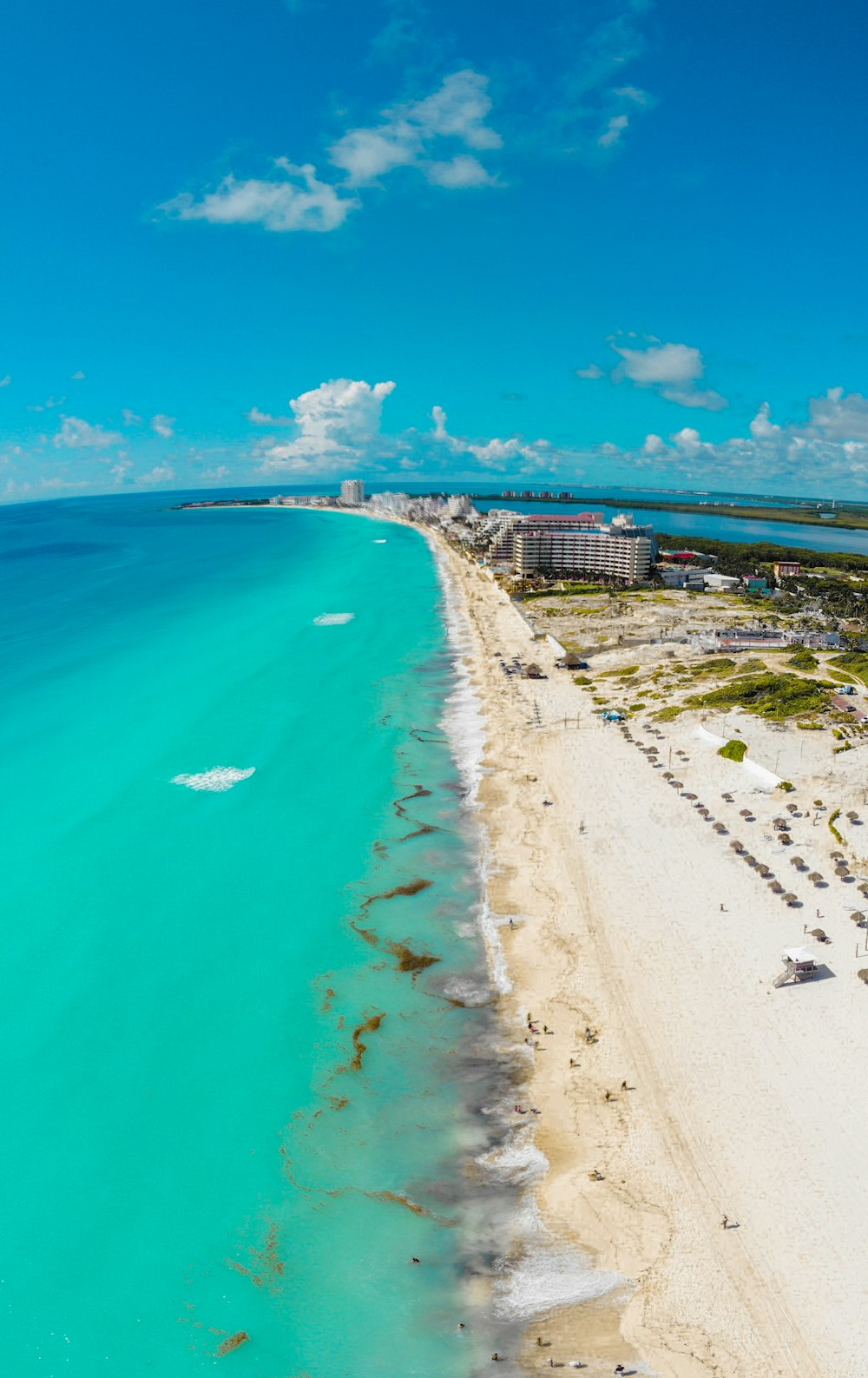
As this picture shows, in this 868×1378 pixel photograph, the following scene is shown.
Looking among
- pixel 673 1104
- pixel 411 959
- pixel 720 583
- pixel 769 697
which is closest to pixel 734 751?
pixel 769 697

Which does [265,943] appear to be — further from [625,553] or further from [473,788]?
[625,553]

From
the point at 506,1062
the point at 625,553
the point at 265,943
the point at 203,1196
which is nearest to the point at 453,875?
the point at 265,943

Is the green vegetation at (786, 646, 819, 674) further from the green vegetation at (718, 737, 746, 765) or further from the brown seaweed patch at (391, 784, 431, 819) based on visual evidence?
the brown seaweed patch at (391, 784, 431, 819)

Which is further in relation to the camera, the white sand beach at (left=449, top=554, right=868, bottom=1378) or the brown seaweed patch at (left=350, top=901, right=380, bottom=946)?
the brown seaweed patch at (left=350, top=901, right=380, bottom=946)

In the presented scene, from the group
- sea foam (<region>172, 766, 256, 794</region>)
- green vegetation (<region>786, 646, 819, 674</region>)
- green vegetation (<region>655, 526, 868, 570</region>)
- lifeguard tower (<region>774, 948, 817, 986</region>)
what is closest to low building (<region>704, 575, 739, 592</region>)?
green vegetation (<region>655, 526, 868, 570</region>)

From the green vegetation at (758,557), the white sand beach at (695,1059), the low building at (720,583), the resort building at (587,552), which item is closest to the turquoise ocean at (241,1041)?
the white sand beach at (695,1059)

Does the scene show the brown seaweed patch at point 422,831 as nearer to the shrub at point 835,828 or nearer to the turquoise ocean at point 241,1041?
the turquoise ocean at point 241,1041
